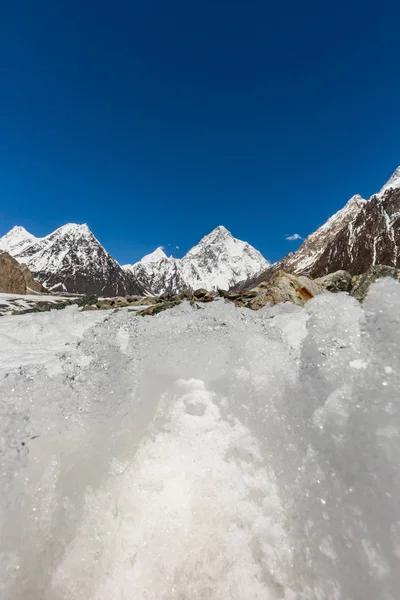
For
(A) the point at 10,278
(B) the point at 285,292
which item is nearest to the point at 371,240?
(A) the point at 10,278

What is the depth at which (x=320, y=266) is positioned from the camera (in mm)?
198750

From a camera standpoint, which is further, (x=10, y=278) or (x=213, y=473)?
(x=10, y=278)

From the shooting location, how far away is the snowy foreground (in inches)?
105

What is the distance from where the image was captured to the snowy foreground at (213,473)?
2.67m

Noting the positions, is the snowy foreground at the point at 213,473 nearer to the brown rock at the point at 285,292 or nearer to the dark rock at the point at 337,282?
the brown rock at the point at 285,292

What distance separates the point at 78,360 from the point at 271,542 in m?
3.83

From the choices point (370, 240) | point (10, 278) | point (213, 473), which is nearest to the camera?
point (213, 473)

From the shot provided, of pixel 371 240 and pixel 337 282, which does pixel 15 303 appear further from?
pixel 371 240

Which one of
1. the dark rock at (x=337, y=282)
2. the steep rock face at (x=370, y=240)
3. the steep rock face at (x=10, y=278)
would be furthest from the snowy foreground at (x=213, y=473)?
the steep rock face at (x=370, y=240)

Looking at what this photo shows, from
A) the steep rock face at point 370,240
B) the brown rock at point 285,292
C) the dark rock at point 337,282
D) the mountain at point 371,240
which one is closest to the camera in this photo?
the brown rock at point 285,292

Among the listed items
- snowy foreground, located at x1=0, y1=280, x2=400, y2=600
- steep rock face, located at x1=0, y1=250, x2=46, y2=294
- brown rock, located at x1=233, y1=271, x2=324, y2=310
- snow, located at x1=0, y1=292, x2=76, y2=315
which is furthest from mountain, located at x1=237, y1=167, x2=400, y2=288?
snowy foreground, located at x1=0, y1=280, x2=400, y2=600

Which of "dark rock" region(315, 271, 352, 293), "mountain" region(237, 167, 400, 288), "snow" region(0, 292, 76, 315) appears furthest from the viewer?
"mountain" region(237, 167, 400, 288)

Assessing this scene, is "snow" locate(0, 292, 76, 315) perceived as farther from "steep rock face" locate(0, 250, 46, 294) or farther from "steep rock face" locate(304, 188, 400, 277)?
"steep rock face" locate(304, 188, 400, 277)

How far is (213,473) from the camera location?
3.28 metres
